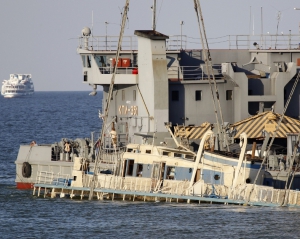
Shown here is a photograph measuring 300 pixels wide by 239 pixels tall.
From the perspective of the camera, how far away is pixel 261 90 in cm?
6212

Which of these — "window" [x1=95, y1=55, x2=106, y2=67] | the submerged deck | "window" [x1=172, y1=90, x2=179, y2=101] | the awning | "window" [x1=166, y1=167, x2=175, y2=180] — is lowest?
the submerged deck

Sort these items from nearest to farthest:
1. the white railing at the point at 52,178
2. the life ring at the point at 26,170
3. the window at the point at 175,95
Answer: the white railing at the point at 52,178, the life ring at the point at 26,170, the window at the point at 175,95

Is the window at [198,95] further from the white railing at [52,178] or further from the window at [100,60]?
the white railing at [52,178]

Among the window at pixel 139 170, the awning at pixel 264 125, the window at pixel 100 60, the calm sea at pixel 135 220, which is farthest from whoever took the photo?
the window at pixel 100 60

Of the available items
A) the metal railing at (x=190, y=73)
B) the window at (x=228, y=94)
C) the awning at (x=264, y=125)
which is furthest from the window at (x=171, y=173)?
the window at (x=228, y=94)

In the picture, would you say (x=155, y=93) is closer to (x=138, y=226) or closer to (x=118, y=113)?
(x=118, y=113)

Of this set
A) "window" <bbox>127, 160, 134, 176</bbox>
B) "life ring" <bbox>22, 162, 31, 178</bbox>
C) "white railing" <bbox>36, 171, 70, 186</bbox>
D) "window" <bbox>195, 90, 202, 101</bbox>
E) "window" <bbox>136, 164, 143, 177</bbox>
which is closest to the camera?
"window" <bbox>136, 164, 143, 177</bbox>

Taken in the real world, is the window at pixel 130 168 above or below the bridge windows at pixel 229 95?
below

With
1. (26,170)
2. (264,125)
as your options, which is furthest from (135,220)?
(26,170)

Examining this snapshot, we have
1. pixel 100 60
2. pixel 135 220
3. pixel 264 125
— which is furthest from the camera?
pixel 100 60

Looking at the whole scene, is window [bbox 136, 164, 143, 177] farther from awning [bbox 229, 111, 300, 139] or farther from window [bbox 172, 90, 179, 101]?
window [bbox 172, 90, 179, 101]

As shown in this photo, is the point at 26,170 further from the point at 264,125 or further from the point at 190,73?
the point at 264,125

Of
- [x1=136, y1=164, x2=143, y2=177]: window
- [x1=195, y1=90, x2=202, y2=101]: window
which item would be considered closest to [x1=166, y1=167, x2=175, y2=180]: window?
[x1=136, y1=164, x2=143, y2=177]: window

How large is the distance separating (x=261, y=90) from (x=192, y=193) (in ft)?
43.6
